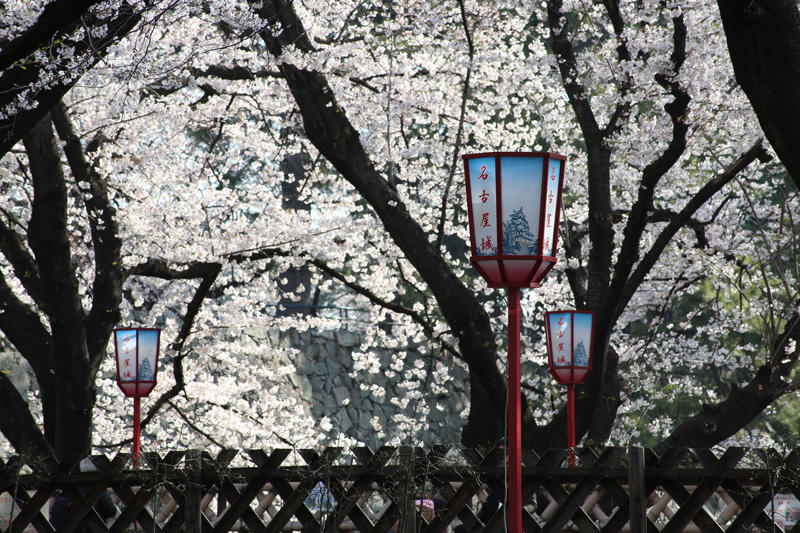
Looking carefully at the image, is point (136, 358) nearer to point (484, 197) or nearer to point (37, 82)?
point (37, 82)

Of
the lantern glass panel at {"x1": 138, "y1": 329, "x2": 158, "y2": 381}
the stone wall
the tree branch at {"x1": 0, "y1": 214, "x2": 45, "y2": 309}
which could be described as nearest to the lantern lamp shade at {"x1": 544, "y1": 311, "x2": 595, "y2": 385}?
the lantern glass panel at {"x1": 138, "y1": 329, "x2": 158, "y2": 381}

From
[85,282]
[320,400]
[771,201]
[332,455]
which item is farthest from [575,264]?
[771,201]

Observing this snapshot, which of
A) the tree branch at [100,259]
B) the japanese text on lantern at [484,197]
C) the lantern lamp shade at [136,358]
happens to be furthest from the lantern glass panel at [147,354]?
the japanese text on lantern at [484,197]

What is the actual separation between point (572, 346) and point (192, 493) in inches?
143

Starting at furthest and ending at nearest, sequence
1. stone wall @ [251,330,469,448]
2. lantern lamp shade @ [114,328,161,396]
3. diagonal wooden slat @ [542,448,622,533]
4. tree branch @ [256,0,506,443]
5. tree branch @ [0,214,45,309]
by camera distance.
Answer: stone wall @ [251,330,469,448]
lantern lamp shade @ [114,328,161,396]
tree branch @ [0,214,45,309]
tree branch @ [256,0,506,443]
diagonal wooden slat @ [542,448,622,533]

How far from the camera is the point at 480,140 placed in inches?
418

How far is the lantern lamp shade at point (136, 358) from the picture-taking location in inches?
316

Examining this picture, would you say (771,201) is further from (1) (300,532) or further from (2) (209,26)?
(1) (300,532)

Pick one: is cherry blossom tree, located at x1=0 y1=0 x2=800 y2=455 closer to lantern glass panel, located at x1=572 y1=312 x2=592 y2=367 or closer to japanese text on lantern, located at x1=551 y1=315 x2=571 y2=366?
lantern glass panel, located at x1=572 y1=312 x2=592 y2=367

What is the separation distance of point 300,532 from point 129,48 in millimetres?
5273

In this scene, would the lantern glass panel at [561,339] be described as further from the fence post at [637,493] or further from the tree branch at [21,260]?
the tree branch at [21,260]

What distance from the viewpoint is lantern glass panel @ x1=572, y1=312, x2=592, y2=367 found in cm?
→ 710

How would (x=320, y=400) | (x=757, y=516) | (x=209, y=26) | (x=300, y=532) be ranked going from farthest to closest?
(x=320, y=400), (x=209, y=26), (x=300, y=532), (x=757, y=516)

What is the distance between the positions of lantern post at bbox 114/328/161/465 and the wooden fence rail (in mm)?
2948
